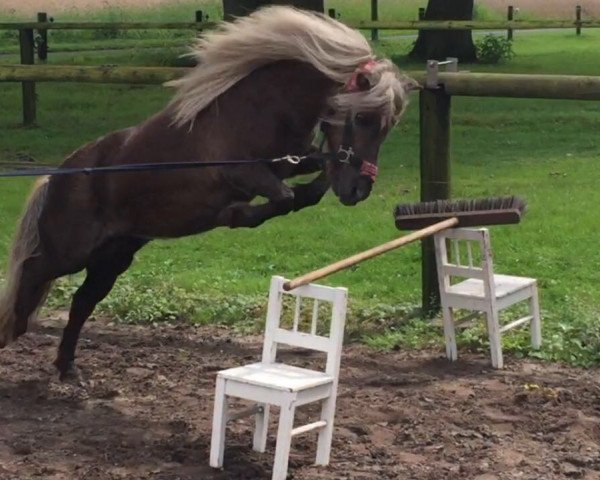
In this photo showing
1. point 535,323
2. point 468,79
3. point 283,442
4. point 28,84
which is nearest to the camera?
point 283,442

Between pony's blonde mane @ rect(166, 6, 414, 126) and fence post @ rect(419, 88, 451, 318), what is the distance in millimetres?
1863

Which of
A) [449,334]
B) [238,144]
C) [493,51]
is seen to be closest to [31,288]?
[238,144]

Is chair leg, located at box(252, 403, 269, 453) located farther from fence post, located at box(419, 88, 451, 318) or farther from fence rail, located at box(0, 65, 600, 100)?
fence post, located at box(419, 88, 451, 318)

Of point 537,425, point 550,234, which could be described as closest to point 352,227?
point 550,234

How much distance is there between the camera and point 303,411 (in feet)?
17.6

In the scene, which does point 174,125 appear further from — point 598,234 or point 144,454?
point 598,234

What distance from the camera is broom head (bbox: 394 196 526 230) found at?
596 centimetres

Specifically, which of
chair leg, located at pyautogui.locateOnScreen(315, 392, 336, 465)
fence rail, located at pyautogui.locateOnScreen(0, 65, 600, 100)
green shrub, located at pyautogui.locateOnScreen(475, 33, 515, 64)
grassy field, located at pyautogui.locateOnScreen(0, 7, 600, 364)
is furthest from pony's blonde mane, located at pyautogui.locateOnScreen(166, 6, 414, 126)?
green shrub, located at pyautogui.locateOnScreen(475, 33, 515, 64)

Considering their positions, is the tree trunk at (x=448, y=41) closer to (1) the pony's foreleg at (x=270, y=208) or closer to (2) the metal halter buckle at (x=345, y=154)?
(1) the pony's foreleg at (x=270, y=208)

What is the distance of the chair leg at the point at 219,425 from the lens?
14.8 ft

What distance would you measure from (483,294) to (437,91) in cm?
134

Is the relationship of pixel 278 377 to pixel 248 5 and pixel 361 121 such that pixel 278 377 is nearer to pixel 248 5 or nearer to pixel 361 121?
Answer: pixel 361 121

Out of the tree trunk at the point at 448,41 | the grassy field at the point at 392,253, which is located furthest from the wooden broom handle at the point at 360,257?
the tree trunk at the point at 448,41

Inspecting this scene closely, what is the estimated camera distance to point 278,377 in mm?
4566
